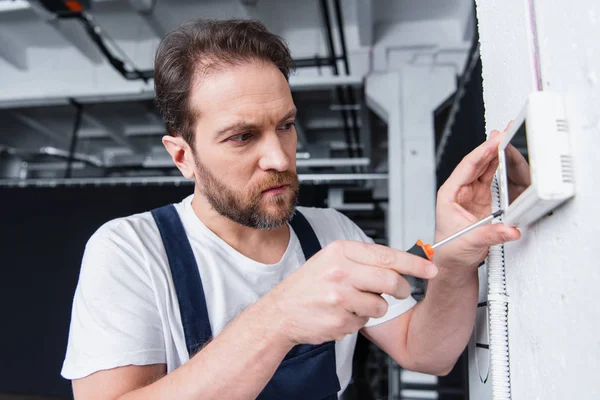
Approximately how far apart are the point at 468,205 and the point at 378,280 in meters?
0.26

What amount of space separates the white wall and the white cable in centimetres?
2

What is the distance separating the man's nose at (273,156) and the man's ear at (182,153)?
225 mm

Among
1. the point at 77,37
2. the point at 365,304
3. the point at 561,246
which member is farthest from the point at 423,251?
the point at 77,37

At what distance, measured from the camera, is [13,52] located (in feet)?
13.0

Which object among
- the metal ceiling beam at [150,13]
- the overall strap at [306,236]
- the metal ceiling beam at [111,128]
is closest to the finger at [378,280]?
the overall strap at [306,236]

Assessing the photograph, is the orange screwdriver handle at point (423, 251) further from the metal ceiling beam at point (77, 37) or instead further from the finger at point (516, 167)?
the metal ceiling beam at point (77, 37)

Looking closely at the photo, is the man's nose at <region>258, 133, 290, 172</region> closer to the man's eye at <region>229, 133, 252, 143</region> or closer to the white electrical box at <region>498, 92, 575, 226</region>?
the man's eye at <region>229, 133, 252, 143</region>

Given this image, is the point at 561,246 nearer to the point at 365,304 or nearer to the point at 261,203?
the point at 365,304

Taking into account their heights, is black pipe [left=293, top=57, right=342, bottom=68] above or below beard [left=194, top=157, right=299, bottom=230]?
above

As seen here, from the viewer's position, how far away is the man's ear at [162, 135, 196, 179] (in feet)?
3.70

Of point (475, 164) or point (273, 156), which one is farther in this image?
point (273, 156)

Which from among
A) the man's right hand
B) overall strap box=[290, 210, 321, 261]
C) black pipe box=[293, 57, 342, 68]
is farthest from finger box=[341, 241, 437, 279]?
black pipe box=[293, 57, 342, 68]

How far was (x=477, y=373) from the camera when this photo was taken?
755mm

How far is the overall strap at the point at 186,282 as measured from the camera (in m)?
0.90
